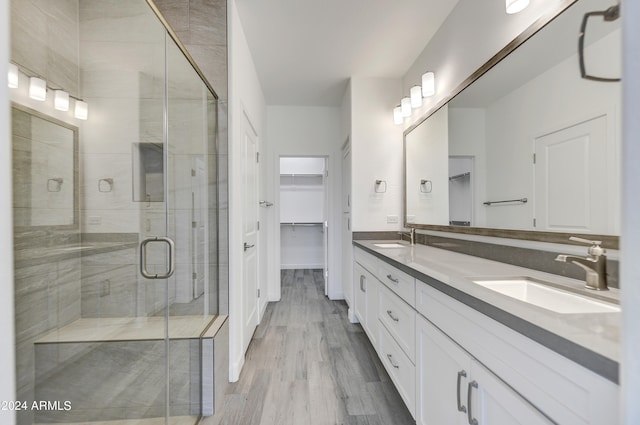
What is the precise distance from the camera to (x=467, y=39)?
6.06 ft

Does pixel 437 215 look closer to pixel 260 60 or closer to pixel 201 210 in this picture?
pixel 201 210

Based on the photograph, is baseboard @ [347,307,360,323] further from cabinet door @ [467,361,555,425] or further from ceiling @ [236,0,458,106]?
ceiling @ [236,0,458,106]

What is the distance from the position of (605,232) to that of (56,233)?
103 inches

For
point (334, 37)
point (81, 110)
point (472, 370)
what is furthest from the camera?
point (334, 37)

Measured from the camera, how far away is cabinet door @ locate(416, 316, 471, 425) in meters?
0.97

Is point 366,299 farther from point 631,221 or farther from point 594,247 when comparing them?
point 631,221

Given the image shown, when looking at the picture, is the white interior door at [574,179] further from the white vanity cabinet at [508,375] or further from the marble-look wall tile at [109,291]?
the marble-look wall tile at [109,291]

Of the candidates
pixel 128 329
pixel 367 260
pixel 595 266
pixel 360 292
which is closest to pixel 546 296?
pixel 595 266

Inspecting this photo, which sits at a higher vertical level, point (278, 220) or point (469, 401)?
point (278, 220)

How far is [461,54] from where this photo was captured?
1.93 metres

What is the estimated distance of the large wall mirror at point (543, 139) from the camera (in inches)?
37.4

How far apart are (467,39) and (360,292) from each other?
7.35 ft

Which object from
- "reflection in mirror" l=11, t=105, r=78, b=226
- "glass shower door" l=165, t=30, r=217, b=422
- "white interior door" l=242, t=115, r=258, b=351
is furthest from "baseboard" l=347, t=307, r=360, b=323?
"reflection in mirror" l=11, t=105, r=78, b=226

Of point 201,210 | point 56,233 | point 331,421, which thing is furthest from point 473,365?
point 56,233
